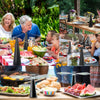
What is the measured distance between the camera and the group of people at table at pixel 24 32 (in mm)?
5090

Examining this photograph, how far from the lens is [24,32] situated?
5113mm

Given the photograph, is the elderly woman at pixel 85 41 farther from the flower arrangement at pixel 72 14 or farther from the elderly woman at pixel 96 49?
the flower arrangement at pixel 72 14

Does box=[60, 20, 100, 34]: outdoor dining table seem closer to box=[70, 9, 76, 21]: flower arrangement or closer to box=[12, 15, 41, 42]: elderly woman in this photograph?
box=[70, 9, 76, 21]: flower arrangement

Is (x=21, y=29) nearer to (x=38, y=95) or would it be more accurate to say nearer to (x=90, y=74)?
(x=38, y=95)

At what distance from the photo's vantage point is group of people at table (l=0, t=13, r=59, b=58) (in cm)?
509

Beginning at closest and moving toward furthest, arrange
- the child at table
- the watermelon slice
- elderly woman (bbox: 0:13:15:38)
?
the watermelon slice
elderly woman (bbox: 0:13:15:38)
the child at table

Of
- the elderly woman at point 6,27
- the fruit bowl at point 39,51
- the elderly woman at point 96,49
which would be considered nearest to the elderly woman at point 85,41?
the elderly woman at point 96,49

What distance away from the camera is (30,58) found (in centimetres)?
512

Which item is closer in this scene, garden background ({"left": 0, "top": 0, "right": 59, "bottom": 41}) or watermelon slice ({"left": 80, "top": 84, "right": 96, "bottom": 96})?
watermelon slice ({"left": 80, "top": 84, "right": 96, "bottom": 96})

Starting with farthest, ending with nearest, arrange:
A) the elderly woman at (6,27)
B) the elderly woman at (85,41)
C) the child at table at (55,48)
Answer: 1. the elderly woman at (85,41)
2. the child at table at (55,48)
3. the elderly woman at (6,27)

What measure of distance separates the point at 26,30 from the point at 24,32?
0.13 ft

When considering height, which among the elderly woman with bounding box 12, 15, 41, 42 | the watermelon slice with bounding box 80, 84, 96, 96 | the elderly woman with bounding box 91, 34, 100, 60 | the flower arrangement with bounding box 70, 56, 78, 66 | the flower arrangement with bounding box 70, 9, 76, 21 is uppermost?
the flower arrangement with bounding box 70, 9, 76, 21

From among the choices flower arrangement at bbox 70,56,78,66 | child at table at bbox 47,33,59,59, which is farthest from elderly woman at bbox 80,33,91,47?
child at table at bbox 47,33,59,59

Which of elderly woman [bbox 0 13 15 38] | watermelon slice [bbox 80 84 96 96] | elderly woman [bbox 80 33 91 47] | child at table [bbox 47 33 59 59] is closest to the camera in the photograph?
watermelon slice [bbox 80 84 96 96]
